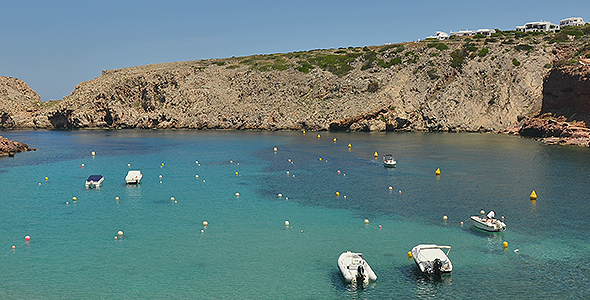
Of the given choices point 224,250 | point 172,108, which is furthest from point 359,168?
point 172,108

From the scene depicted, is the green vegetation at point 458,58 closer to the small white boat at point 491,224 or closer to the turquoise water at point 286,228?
the turquoise water at point 286,228

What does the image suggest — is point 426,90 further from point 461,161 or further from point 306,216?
point 306,216

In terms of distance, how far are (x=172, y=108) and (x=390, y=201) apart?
489ft

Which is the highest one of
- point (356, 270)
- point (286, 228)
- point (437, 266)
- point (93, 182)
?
point (93, 182)

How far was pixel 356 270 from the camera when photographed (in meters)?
30.2

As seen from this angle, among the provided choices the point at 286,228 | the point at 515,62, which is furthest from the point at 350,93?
the point at 286,228

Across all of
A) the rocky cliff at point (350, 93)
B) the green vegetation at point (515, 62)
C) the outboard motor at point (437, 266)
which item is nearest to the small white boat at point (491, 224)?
the outboard motor at point (437, 266)

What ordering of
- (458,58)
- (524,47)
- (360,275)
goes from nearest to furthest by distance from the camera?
(360,275), (524,47), (458,58)

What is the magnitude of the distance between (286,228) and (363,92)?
125110 mm

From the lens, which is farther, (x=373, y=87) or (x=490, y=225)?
(x=373, y=87)

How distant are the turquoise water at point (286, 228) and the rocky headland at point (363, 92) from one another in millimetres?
→ 69346

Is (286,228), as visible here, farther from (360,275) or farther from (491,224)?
(491,224)

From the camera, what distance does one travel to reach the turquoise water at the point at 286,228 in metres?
30.2

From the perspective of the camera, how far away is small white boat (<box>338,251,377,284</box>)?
29.9 metres
